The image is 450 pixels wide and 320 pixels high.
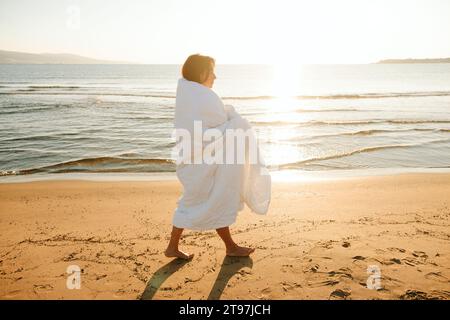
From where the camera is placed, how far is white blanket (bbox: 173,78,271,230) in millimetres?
3549

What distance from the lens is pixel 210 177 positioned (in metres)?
3.65

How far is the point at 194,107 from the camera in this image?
3.54 meters

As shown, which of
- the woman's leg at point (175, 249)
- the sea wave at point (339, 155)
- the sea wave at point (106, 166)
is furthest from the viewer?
the sea wave at point (339, 155)

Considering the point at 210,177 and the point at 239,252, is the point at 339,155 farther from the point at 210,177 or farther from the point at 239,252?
the point at 210,177

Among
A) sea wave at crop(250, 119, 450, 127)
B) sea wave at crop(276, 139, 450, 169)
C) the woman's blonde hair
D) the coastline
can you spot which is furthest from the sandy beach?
sea wave at crop(250, 119, 450, 127)

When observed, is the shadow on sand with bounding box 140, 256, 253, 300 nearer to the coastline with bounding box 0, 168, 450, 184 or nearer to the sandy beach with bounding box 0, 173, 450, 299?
the sandy beach with bounding box 0, 173, 450, 299

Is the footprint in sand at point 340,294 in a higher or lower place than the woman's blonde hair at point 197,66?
lower

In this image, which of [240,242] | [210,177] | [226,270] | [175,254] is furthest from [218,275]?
[210,177]

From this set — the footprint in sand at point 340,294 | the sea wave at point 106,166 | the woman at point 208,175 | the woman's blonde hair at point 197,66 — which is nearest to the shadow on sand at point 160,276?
the woman at point 208,175

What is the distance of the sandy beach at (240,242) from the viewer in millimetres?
3426

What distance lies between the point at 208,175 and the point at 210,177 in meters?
0.03

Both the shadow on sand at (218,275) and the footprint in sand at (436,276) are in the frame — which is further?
the footprint in sand at (436,276)

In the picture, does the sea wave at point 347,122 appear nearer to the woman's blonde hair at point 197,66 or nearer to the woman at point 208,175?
the woman at point 208,175
